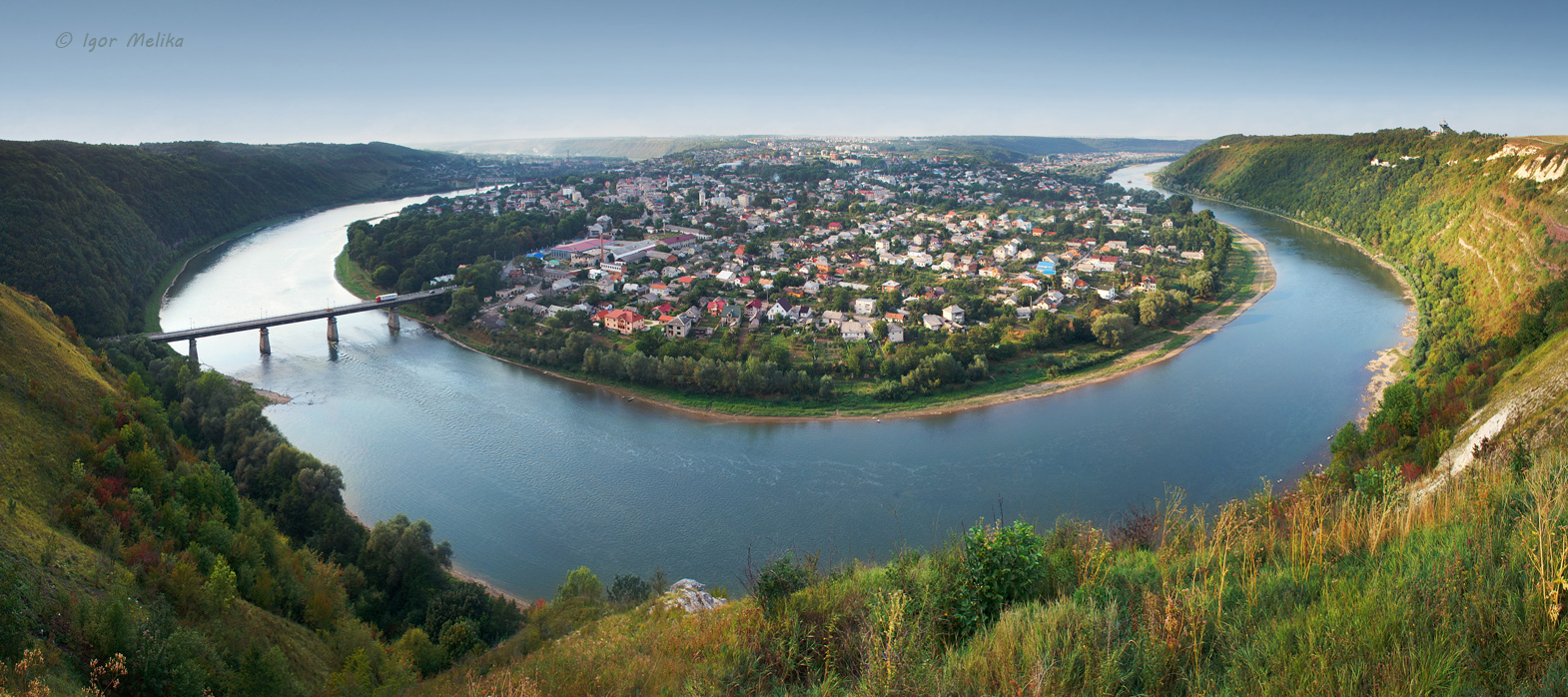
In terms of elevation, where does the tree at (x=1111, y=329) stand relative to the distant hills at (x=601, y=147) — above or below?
below

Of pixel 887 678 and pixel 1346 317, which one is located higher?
pixel 887 678

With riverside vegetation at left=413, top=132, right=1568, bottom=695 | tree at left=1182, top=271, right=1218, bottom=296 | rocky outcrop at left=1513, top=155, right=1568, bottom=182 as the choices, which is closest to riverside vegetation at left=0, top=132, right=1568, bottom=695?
riverside vegetation at left=413, top=132, right=1568, bottom=695

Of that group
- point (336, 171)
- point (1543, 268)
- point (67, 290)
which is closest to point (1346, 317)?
point (1543, 268)

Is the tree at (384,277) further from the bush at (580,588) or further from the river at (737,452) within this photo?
the bush at (580,588)

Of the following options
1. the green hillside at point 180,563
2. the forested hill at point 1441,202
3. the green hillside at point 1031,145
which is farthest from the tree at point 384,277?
the green hillside at point 1031,145

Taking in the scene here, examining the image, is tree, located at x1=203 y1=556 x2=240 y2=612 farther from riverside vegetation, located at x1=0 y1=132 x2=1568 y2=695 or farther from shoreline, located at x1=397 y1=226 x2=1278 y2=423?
shoreline, located at x1=397 y1=226 x2=1278 y2=423

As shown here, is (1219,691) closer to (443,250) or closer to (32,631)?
(32,631)
